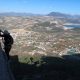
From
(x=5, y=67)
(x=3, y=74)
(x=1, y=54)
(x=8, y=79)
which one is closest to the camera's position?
(x=8, y=79)

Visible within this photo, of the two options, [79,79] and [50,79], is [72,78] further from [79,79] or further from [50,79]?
[50,79]

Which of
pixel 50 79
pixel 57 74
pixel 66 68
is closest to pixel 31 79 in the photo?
pixel 50 79

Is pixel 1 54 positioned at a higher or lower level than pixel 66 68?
higher

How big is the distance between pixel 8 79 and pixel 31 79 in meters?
3.76

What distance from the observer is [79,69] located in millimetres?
15086

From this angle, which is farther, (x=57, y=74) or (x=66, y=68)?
(x=66, y=68)

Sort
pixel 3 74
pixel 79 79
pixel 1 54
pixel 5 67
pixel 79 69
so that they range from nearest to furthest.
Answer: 1. pixel 3 74
2. pixel 5 67
3. pixel 1 54
4. pixel 79 79
5. pixel 79 69

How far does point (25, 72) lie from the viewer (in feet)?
43.9

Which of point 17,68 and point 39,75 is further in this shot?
point 17,68

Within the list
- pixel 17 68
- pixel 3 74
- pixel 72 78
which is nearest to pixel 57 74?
pixel 72 78

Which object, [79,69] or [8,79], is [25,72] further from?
[8,79]

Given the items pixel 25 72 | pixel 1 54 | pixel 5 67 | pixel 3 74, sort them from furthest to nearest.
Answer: pixel 25 72
pixel 1 54
pixel 5 67
pixel 3 74

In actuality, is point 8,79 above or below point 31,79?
above

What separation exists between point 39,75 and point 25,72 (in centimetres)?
114
